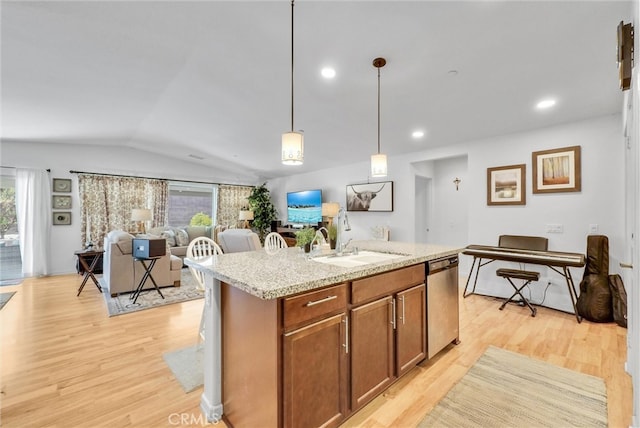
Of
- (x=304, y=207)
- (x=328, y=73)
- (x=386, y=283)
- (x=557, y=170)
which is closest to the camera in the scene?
(x=386, y=283)

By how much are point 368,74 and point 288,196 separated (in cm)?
512

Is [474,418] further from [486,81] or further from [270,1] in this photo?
[270,1]

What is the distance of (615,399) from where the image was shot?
1.82 meters

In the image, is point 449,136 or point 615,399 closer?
point 615,399

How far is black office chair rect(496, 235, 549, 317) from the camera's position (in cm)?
332

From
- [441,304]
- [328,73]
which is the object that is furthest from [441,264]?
[328,73]

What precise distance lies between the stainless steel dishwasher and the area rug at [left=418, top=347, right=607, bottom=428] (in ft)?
0.96

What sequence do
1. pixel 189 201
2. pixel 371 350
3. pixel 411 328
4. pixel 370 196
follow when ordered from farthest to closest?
pixel 189 201 < pixel 370 196 < pixel 411 328 < pixel 371 350

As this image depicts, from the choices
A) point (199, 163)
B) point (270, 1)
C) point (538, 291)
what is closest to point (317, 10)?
point (270, 1)

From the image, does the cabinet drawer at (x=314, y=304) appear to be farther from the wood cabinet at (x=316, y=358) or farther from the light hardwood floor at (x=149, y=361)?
the light hardwood floor at (x=149, y=361)

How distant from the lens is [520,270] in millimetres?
3506

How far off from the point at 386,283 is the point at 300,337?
74cm

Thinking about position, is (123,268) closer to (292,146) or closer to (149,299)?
(149,299)

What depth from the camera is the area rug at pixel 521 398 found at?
1.66 m
